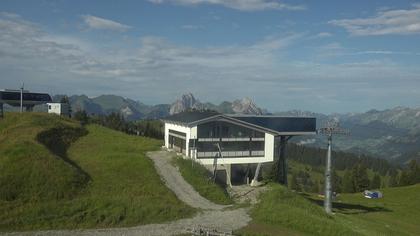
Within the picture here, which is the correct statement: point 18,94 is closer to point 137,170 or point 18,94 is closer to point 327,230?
point 137,170

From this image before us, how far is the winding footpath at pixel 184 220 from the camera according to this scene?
99.2 ft

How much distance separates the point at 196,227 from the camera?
102ft

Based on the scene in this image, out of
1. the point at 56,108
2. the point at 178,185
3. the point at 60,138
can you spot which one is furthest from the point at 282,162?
the point at 56,108

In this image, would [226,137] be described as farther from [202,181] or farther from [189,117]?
[202,181]

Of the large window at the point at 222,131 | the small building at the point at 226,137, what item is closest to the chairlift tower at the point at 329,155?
the small building at the point at 226,137

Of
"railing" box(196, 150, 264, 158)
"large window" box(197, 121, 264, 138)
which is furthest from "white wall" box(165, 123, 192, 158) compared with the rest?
"railing" box(196, 150, 264, 158)

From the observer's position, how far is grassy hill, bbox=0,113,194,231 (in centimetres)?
3173

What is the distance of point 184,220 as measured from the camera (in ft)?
111

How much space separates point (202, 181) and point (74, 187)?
506 inches

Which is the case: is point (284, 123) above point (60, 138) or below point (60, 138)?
above

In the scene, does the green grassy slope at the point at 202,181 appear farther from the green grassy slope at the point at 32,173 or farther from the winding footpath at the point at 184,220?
the green grassy slope at the point at 32,173

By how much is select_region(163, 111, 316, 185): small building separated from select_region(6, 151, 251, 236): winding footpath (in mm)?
4940

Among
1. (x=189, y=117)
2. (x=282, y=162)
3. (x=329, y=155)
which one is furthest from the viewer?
(x=282, y=162)

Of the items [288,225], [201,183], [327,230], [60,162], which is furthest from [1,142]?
[327,230]
